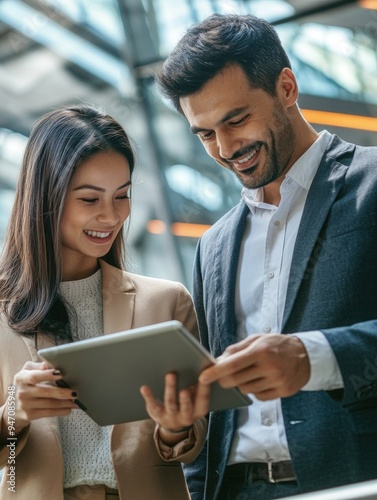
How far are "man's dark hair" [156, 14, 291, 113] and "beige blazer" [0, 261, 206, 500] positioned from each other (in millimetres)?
547

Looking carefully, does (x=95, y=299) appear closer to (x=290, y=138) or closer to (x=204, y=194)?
(x=290, y=138)

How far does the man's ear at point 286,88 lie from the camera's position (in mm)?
2250

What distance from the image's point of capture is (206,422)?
2049 millimetres

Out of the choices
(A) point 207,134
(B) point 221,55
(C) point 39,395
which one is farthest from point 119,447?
(B) point 221,55

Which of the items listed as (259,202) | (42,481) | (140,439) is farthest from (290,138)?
(42,481)

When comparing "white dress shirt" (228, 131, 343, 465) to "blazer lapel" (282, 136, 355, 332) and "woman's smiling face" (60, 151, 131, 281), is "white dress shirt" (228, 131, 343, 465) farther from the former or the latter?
"woman's smiling face" (60, 151, 131, 281)

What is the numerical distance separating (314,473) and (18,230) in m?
0.96

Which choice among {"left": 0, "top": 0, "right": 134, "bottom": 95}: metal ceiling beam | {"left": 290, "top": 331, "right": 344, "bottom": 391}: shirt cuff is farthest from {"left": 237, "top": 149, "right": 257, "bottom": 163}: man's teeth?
{"left": 0, "top": 0, "right": 134, "bottom": 95}: metal ceiling beam

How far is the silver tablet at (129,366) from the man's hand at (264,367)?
3 cm

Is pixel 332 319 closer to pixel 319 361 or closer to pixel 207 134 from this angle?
pixel 319 361

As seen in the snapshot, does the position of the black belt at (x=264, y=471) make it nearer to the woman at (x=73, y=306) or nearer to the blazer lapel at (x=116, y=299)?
the woman at (x=73, y=306)

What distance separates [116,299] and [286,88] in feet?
2.34

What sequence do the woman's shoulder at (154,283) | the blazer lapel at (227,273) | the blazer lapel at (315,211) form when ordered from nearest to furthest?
the blazer lapel at (315,211) → the blazer lapel at (227,273) → the woman's shoulder at (154,283)

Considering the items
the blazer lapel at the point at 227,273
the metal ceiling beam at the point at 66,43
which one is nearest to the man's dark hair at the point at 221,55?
the blazer lapel at the point at 227,273
